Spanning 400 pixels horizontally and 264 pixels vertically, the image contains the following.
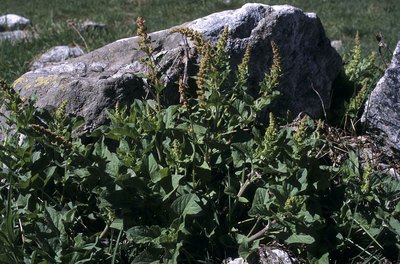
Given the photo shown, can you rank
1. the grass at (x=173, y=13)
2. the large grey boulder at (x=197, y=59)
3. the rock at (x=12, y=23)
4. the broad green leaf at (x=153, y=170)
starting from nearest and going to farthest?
the broad green leaf at (x=153, y=170), the large grey boulder at (x=197, y=59), the rock at (x=12, y=23), the grass at (x=173, y=13)

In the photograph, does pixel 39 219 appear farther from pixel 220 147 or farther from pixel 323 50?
pixel 323 50

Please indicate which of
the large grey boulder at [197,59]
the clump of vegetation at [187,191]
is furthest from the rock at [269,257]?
the large grey boulder at [197,59]

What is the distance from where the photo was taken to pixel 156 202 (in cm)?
304

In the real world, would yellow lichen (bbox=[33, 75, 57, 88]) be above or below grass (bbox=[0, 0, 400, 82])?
above

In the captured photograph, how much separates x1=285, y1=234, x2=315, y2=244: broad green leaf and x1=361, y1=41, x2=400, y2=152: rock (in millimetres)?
1322

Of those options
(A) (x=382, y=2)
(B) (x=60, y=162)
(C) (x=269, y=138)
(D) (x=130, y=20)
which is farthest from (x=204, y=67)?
(A) (x=382, y=2)

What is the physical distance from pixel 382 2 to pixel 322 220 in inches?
475

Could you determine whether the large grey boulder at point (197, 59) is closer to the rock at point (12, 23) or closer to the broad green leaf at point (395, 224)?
the broad green leaf at point (395, 224)

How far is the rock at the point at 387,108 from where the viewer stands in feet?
12.8

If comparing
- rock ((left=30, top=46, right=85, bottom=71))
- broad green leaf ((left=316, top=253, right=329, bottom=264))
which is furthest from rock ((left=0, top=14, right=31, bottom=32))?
broad green leaf ((left=316, top=253, right=329, bottom=264))

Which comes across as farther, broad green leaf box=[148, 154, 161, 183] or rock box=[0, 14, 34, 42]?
rock box=[0, 14, 34, 42]

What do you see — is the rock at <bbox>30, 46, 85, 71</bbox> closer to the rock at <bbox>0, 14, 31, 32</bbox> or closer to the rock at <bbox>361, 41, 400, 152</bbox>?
the rock at <bbox>0, 14, 31, 32</bbox>

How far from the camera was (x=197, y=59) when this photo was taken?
395 cm

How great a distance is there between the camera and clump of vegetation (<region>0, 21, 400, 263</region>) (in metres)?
2.94
